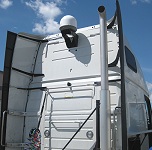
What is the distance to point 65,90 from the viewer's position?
511 cm

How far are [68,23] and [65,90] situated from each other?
1371 mm

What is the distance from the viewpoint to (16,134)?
5309 millimetres

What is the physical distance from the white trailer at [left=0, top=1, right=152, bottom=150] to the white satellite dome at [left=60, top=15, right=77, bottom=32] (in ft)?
0.07

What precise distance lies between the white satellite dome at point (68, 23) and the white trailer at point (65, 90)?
0.07 feet

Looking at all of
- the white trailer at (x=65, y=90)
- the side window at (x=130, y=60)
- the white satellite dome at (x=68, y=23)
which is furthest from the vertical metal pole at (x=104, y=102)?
the white satellite dome at (x=68, y=23)

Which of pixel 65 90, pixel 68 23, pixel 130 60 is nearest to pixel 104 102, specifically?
pixel 65 90

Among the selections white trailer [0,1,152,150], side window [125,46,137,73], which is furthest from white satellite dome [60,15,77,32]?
side window [125,46,137,73]

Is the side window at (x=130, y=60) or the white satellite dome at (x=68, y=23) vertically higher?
the white satellite dome at (x=68, y=23)

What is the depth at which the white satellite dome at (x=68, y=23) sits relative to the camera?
17.4 feet

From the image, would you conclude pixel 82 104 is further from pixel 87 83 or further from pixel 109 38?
pixel 109 38

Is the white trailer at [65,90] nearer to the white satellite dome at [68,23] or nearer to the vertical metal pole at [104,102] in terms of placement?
the white satellite dome at [68,23]

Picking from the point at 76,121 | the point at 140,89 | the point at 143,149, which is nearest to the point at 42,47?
the point at 76,121

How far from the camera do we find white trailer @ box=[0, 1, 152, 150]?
4617mm

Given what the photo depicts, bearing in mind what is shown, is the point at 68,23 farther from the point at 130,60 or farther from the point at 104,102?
the point at 104,102
